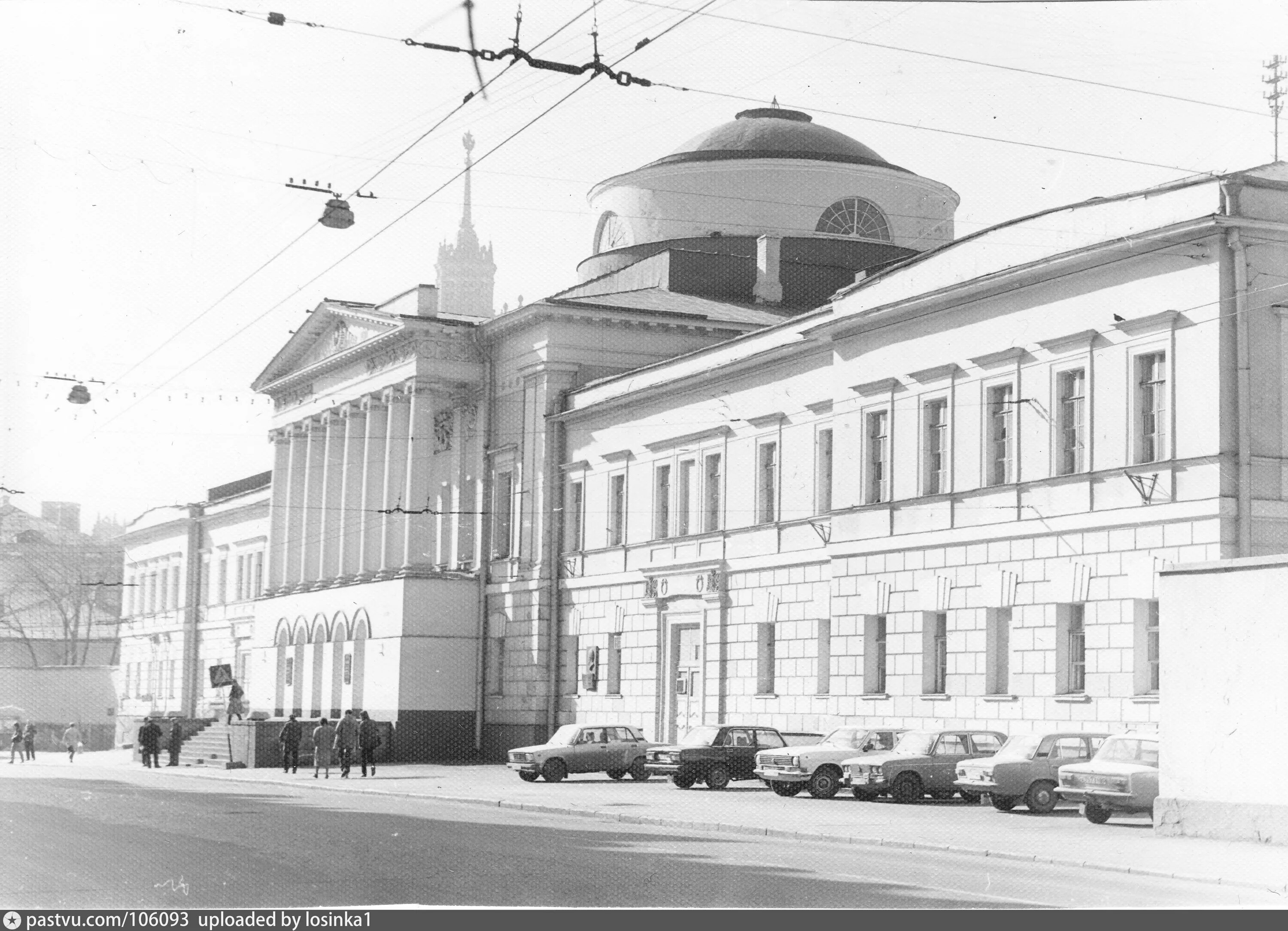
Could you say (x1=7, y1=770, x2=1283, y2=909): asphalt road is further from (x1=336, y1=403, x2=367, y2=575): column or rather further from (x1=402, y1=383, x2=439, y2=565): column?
(x1=336, y1=403, x2=367, y2=575): column

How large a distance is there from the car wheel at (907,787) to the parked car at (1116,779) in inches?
178

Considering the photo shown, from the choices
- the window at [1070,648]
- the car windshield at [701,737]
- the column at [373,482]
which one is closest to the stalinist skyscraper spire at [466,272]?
the column at [373,482]

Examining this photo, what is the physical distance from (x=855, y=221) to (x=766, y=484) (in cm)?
1729

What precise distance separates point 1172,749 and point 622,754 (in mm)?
19378

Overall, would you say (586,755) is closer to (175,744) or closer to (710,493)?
(710,493)

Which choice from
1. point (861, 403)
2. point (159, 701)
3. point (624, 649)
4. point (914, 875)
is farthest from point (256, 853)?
point (159, 701)

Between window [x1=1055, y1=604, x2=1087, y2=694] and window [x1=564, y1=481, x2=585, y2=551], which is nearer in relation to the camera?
window [x1=1055, y1=604, x2=1087, y2=694]

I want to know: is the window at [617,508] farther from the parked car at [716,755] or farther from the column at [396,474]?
the parked car at [716,755]

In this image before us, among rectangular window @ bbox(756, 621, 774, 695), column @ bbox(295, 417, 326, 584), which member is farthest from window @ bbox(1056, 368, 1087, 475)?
column @ bbox(295, 417, 326, 584)

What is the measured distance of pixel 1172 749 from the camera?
23.9 meters

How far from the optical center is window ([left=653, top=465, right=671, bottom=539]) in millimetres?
48188

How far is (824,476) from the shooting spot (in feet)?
136

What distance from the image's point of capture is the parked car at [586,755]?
1615 inches

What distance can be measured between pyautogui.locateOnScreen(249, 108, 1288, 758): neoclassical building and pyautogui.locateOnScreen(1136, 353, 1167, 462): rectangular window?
0.05 m
